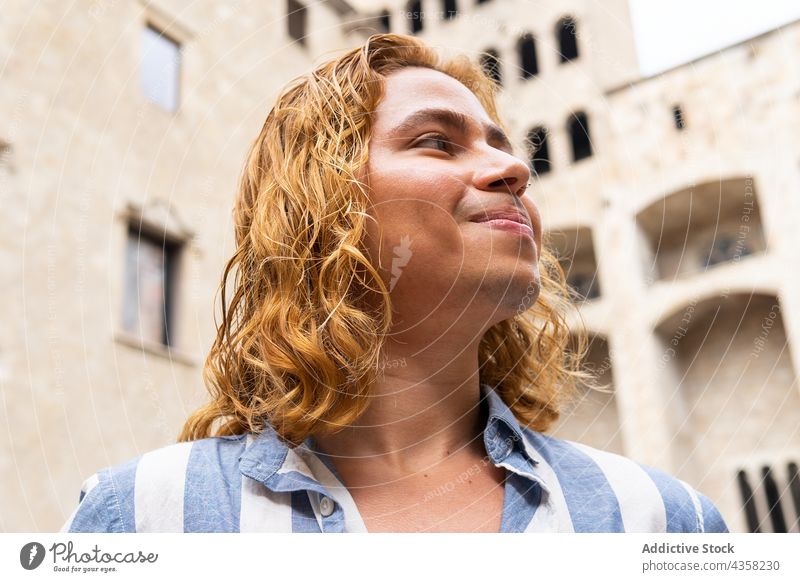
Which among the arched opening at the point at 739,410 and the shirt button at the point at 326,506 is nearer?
the shirt button at the point at 326,506


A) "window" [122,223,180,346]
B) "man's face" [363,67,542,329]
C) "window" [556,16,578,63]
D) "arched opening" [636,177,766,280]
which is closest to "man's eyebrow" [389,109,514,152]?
"man's face" [363,67,542,329]

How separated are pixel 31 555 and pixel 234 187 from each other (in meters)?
4.23

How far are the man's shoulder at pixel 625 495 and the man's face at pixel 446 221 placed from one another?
17 centimetres

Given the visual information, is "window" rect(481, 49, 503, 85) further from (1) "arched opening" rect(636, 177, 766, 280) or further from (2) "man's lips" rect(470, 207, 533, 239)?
(1) "arched opening" rect(636, 177, 766, 280)

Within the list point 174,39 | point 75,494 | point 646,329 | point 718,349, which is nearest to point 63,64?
point 174,39

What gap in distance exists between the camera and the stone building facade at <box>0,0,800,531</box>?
13.0 feet

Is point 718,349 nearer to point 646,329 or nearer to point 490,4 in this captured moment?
point 646,329

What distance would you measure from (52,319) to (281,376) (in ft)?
10.6

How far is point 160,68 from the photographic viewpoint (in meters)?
4.97

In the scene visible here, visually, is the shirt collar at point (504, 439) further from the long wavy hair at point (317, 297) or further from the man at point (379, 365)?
the long wavy hair at point (317, 297)

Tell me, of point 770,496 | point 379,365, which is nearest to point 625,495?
point 379,365

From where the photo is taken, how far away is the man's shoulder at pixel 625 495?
88 cm

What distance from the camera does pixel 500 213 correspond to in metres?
0.91

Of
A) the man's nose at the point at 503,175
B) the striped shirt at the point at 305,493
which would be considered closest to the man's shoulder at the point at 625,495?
the striped shirt at the point at 305,493
